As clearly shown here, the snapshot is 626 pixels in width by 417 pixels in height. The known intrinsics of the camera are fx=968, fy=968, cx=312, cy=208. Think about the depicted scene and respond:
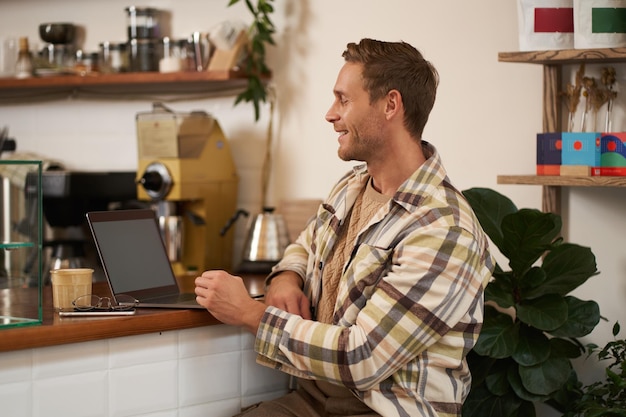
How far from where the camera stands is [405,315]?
6.75 feet

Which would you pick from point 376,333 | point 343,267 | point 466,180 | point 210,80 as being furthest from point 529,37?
point 210,80

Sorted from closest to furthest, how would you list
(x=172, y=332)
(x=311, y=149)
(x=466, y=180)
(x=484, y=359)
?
(x=172, y=332), (x=484, y=359), (x=466, y=180), (x=311, y=149)

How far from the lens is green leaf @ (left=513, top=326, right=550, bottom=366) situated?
2.48 metres

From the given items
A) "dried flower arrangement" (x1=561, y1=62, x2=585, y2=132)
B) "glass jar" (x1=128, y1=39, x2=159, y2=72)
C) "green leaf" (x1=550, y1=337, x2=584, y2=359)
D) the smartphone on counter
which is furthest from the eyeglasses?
"glass jar" (x1=128, y1=39, x2=159, y2=72)

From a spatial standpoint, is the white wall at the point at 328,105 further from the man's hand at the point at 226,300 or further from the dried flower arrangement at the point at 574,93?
the man's hand at the point at 226,300

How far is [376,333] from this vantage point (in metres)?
2.06

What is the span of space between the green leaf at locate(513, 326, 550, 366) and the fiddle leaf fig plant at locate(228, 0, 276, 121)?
150 cm

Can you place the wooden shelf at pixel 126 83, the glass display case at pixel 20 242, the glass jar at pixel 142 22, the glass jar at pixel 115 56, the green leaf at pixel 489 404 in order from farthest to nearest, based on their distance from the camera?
the glass jar at pixel 115 56
the glass jar at pixel 142 22
the wooden shelf at pixel 126 83
the green leaf at pixel 489 404
the glass display case at pixel 20 242

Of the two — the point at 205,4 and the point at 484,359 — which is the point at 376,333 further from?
the point at 205,4

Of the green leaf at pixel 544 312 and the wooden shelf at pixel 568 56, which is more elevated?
the wooden shelf at pixel 568 56

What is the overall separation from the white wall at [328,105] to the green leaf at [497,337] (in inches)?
13.7

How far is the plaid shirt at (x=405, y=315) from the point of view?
2.06m

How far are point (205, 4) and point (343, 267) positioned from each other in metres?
1.89

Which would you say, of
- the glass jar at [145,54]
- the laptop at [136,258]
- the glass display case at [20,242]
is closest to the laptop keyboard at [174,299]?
the laptop at [136,258]
